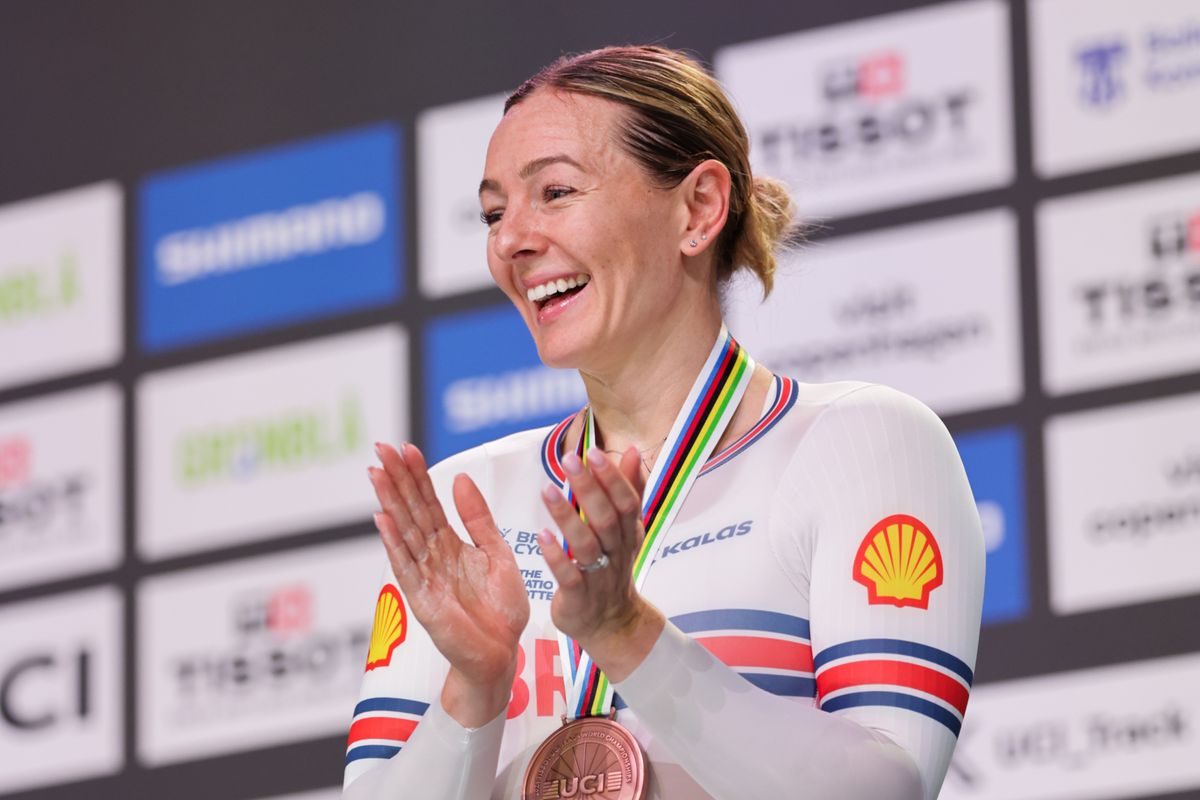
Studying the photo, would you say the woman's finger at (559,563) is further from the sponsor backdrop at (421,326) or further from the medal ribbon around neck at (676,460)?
the sponsor backdrop at (421,326)

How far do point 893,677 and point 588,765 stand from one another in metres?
0.28

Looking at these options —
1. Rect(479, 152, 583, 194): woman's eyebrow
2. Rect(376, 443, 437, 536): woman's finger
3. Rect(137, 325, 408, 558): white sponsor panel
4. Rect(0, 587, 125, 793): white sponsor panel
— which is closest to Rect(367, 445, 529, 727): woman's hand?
Rect(376, 443, 437, 536): woman's finger

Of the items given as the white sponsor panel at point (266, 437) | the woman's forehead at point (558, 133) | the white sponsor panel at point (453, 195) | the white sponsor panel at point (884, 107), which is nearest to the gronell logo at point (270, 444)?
the white sponsor panel at point (266, 437)

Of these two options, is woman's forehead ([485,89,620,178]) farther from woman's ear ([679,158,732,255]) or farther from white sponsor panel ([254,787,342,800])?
white sponsor panel ([254,787,342,800])

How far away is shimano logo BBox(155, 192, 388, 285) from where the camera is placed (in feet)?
13.9

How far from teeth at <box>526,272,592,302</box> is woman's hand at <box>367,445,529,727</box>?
290mm

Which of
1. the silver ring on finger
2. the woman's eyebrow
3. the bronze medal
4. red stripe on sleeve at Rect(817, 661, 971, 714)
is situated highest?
the woman's eyebrow

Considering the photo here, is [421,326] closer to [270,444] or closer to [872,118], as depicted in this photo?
[270,444]

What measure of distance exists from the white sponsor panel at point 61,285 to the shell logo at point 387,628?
2710mm

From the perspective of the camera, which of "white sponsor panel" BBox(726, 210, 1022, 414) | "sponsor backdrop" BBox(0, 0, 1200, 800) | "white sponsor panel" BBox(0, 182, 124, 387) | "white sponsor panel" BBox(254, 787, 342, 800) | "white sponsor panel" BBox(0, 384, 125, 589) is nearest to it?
"sponsor backdrop" BBox(0, 0, 1200, 800)

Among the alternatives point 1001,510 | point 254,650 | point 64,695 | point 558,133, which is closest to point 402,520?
point 558,133

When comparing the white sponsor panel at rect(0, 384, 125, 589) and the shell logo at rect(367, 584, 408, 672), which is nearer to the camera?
the shell logo at rect(367, 584, 408, 672)

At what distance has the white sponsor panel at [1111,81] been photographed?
3.52 m

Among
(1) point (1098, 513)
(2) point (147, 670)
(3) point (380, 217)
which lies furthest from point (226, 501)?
(1) point (1098, 513)
